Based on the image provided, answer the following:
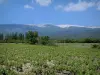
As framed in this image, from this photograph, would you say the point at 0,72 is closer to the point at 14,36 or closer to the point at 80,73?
the point at 80,73

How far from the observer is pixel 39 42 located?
254ft

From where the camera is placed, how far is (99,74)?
14.2 m

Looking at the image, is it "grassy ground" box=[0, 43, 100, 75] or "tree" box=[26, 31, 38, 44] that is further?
"tree" box=[26, 31, 38, 44]

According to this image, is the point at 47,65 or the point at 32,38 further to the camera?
the point at 32,38

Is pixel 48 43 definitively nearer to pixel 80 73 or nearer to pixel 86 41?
pixel 86 41

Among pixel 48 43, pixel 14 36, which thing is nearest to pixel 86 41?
pixel 48 43

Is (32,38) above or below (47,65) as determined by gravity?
below

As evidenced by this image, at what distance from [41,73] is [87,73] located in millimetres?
2772

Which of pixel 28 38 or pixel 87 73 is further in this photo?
pixel 28 38

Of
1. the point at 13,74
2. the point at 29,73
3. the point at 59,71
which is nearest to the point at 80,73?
the point at 59,71

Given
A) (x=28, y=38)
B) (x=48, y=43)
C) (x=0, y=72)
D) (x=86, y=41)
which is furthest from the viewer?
(x=86, y=41)

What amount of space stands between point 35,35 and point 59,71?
65.5 meters

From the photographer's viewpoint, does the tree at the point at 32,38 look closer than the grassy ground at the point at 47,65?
No

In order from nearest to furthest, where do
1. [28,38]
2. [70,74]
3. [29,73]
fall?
[29,73]
[70,74]
[28,38]
